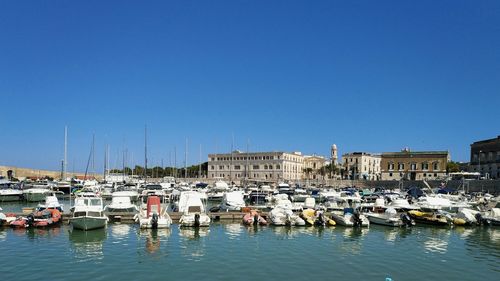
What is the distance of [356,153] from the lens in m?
170

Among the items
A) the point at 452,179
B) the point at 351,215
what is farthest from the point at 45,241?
the point at 452,179

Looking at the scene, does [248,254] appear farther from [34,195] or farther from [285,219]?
[34,195]

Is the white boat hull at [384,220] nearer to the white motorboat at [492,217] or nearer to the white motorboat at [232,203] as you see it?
the white motorboat at [492,217]

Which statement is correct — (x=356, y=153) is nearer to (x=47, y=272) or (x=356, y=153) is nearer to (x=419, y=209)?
(x=419, y=209)

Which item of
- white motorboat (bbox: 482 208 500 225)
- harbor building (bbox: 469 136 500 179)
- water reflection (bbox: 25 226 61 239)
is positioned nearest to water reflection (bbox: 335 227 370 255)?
white motorboat (bbox: 482 208 500 225)

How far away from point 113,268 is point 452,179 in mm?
109197

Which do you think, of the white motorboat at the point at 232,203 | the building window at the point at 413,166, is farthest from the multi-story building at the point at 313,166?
the white motorboat at the point at 232,203

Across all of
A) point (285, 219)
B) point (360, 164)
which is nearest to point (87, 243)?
point (285, 219)

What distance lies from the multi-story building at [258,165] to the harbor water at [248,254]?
436 feet

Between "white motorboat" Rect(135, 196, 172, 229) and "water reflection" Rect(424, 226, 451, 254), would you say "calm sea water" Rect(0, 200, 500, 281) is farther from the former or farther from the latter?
"white motorboat" Rect(135, 196, 172, 229)

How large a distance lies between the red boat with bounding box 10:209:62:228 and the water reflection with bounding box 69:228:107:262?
315 cm

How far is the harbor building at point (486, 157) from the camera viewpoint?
116m

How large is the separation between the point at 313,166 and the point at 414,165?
5721cm

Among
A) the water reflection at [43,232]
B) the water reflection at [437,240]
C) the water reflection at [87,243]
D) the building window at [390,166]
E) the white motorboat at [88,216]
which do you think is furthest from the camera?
the building window at [390,166]
